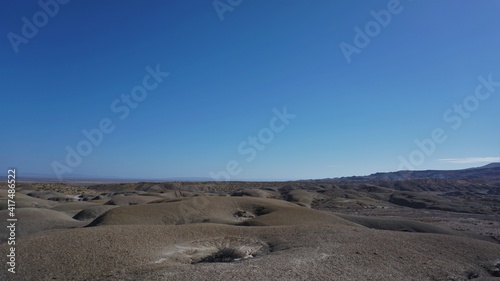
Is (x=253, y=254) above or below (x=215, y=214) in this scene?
below

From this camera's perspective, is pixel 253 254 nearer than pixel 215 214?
Yes

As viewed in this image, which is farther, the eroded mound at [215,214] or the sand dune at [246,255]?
the eroded mound at [215,214]

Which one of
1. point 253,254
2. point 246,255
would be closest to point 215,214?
point 253,254

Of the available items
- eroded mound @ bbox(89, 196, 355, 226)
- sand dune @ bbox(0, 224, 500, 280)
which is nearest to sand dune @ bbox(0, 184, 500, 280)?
sand dune @ bbox(0, 224, 500, 280)

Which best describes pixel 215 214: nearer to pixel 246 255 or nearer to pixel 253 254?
pixel 253 254

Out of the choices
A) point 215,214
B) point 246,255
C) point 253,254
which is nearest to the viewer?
point 246,255

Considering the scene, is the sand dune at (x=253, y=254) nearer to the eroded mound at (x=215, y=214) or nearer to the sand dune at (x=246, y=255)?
the sand dune at (x=246, y=255)

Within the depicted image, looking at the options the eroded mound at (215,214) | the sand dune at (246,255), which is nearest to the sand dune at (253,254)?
the sand dune at (246,255)

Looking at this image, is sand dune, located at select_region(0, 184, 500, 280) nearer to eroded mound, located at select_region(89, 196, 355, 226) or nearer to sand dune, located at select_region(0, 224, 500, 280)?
sand dune, located at select_region(0, 224, 500, 280)

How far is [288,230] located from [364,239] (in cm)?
311

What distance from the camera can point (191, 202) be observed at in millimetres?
22906

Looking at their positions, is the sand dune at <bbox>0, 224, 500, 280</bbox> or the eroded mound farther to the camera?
the eroded mound

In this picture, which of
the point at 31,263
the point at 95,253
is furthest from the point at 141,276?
the point at 31,263

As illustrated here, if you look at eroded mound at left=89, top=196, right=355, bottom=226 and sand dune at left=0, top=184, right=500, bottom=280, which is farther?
eroded mound at left=89, top=196, right=355, bottom=226
